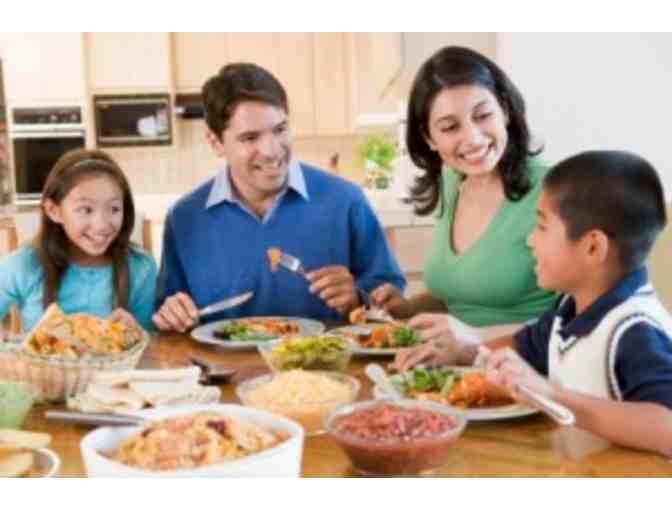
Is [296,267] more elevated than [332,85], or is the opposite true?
[332,85]

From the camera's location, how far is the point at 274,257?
1.94 meters

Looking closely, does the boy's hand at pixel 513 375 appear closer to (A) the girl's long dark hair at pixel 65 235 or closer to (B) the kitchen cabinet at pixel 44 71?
(A) the girl's long dark hair at pixel 65 235

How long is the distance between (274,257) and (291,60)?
12.2 ft

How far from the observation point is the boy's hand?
99cm

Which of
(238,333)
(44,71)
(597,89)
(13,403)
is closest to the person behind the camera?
(13,403)

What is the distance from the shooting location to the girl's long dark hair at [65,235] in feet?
6.46

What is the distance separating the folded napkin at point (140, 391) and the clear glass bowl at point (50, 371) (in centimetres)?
2

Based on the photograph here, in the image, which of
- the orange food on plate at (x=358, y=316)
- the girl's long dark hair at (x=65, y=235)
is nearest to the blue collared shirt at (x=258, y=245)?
the girl's long dark hair at (x=65, y=235)

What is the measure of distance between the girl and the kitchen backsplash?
3.76 m

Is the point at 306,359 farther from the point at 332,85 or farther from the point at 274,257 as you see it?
the point at 332,85

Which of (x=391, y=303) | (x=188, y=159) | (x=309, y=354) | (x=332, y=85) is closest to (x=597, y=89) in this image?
(x=391, y=303)

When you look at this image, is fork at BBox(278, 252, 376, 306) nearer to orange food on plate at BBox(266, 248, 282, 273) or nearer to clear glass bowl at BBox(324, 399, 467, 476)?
orange food on plate at BBox(266, 248, 282, 273)

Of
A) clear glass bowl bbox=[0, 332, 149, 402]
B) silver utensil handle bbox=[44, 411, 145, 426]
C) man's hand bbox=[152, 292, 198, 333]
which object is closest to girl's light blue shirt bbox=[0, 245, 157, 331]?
man's hand bbox=[152, 292, 198, 333]

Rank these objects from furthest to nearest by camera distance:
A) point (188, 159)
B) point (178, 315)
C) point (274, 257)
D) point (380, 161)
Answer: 1. point (188, 159)
2. point (380, 161)
3. point (274, 257)
4. point (178, 315)
